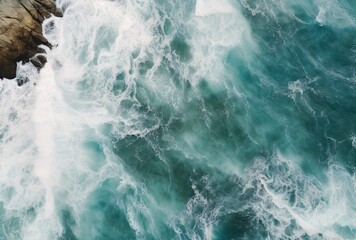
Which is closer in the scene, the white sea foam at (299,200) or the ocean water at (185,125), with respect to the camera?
the white sea foam at (299,200)

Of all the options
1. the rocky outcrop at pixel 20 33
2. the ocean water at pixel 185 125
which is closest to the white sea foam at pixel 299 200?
the ocean water at pixel 185 125

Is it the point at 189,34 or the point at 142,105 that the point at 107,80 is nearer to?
the point at 142,105

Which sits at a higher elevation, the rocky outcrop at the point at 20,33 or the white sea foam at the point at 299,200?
the rocky outcrop at the point at 20,33

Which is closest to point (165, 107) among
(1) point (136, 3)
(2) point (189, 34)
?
(2) point (189, 34)

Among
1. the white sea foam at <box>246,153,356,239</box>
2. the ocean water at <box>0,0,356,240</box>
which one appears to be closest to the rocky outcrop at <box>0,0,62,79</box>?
the ocean water at <box>0,0,356,240</box>

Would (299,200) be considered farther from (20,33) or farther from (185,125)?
(20,33)

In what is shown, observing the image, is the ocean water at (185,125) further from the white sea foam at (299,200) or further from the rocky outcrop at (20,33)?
the rocky outcrop at (20,33)

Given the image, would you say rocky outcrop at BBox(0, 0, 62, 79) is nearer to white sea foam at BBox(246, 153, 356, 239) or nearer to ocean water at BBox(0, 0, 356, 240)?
ocean water at BBox(0, 0, 356, 240)

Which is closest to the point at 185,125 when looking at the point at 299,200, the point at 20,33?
the point at 299,200
